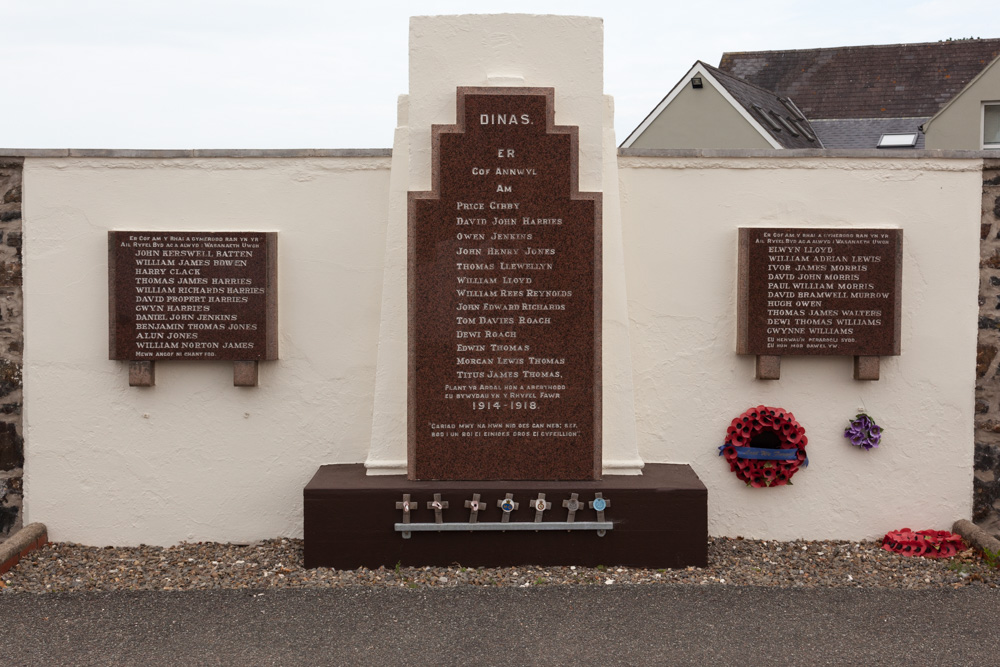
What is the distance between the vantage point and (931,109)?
738 inches

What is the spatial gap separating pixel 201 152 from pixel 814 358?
365 cm

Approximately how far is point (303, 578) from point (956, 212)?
13.4 feet

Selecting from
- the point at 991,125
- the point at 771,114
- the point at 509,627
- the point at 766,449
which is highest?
the point at 771,114

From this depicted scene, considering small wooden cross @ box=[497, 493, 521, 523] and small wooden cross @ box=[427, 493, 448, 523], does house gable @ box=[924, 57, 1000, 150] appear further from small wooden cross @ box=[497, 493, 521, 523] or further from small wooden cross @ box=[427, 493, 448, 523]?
small wooden cross @ box=[427, 493, 448, 523]

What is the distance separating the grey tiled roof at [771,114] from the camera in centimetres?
1556

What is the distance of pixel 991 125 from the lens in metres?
16.7

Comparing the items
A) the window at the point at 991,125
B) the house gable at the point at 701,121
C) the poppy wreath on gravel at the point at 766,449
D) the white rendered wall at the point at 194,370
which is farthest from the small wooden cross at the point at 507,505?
the window at the point at 991,125

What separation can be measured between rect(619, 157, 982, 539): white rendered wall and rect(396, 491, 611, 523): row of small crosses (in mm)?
758

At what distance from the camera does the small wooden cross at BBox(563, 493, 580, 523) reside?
160 inches

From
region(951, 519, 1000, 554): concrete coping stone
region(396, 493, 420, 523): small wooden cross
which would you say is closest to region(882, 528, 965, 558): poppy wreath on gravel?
region(951, 519, 1000, 554): concrete coping stone

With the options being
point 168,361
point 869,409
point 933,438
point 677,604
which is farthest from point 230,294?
point 933,438

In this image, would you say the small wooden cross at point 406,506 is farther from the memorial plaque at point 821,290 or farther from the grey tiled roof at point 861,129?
the grey tiled roof at point 861,129

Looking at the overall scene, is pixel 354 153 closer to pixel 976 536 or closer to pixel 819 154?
pixel 819 154

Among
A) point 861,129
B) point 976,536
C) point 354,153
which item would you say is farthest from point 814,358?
point 861,129
